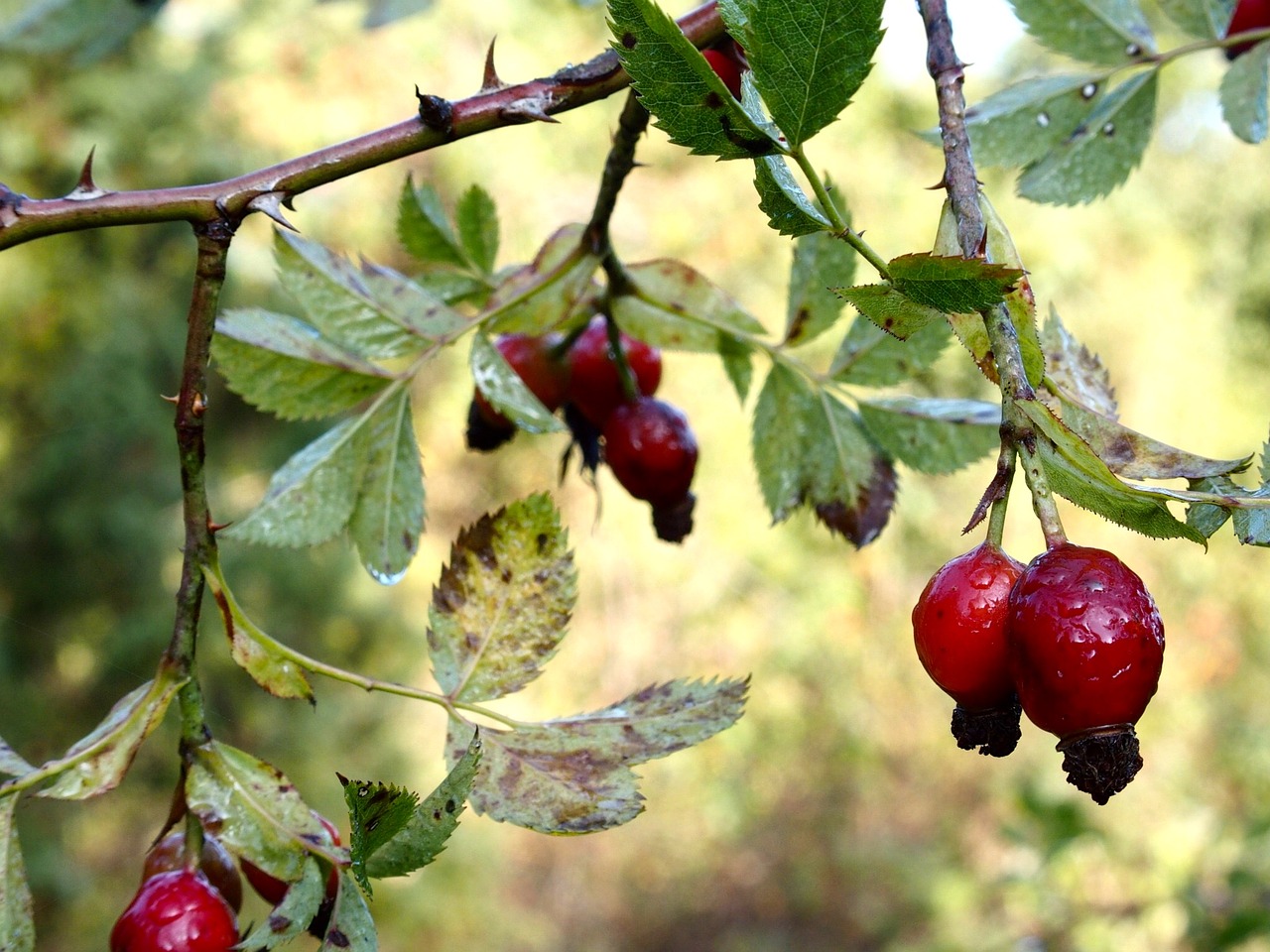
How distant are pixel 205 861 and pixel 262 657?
0.40ft

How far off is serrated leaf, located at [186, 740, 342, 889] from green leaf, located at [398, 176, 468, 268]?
0.45m

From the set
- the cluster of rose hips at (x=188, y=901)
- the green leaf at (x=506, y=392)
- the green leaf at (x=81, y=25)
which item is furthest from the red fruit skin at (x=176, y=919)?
the green leaf at (x=81, y=25)

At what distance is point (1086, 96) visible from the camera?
2.77 ft

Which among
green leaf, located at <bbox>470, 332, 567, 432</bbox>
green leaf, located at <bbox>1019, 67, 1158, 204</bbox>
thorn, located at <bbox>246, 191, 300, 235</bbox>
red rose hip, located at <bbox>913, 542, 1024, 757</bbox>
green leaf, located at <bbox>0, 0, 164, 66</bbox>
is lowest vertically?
red rose hip, located at <bbox>913, 542, 1024, 757</bbox>

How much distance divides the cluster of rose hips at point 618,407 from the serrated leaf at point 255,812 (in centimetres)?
36

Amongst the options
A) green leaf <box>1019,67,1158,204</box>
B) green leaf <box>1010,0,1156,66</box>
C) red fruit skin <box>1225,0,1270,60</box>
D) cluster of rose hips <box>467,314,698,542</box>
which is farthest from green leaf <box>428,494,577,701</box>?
red fruit skin <box>1225,0,1270,60</box>

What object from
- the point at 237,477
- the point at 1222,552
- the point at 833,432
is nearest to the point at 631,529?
the point at 237,477

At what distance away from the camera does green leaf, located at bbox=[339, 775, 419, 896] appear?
18.9 inches

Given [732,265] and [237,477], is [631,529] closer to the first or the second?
[732,265]

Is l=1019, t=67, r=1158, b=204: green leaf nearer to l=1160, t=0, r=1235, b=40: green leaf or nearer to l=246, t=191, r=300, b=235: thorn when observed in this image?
l=1160, t=0, r=1235, b=40: green leaf

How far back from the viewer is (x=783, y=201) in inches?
18.0

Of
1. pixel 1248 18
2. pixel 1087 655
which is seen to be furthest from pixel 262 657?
pixel 1248 18

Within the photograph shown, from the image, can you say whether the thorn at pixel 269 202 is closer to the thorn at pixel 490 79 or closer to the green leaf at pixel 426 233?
the thorn at pixel 490 79

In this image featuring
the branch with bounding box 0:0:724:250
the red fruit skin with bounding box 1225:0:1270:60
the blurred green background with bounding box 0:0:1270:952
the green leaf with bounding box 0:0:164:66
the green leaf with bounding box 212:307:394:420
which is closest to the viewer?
the branch with bounding box 0:0:724:250
